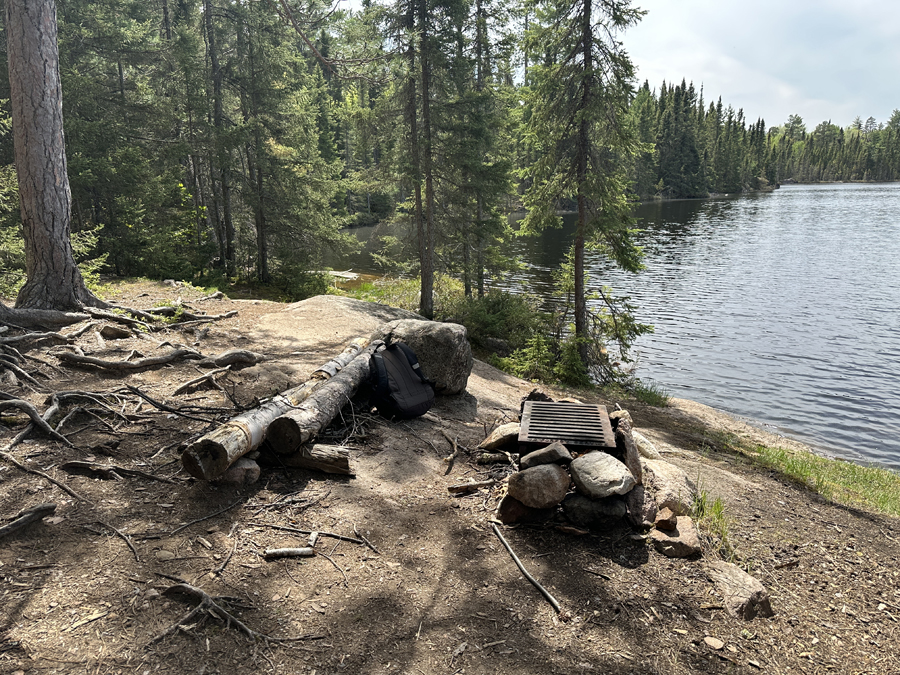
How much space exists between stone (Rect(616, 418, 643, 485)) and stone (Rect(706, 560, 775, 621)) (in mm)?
959

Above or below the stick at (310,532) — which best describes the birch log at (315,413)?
above

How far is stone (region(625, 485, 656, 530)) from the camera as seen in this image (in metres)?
4.29

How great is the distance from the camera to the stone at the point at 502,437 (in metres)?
5.70

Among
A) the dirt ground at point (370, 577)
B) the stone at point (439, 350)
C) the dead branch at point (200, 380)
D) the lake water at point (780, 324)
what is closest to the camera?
the dirt ground at point (370, 577)

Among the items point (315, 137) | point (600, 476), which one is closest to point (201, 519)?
point (600, 476)

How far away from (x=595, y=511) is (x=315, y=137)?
24.6 meters

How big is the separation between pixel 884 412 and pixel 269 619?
14989 mm

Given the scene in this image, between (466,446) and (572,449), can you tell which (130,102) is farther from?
(572,449)

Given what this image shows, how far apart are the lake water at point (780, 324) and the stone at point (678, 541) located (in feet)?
29.7

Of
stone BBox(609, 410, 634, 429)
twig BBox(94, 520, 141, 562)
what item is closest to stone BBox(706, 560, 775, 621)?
stone BBox(609, 410, 634, 429)

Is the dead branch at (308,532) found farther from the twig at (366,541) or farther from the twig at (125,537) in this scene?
the twig at (125,537)

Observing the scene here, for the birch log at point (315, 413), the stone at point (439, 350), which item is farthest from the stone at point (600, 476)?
the stone at point (439, 350)

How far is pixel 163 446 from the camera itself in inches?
191

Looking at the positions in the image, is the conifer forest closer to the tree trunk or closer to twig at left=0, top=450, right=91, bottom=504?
the tree trunk
